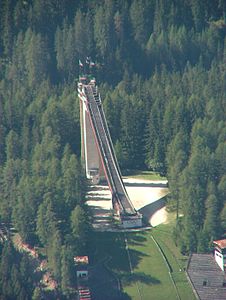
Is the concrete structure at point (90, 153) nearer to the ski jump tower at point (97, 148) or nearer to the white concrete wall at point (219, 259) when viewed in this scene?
the ski jump tower at point (97, 148)

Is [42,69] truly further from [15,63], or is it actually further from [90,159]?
[90,159]

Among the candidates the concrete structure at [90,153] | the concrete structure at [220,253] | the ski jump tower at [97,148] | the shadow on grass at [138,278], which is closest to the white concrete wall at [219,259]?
the concrete structure at [220,253]

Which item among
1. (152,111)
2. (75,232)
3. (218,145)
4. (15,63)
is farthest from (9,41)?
(75,232)

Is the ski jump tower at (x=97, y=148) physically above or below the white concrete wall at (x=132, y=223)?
above

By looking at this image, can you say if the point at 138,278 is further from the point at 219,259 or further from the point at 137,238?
the point at 219,259

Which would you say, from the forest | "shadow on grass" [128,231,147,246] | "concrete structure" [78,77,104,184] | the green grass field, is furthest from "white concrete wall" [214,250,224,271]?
"concrete structure" [78,77,104,184]

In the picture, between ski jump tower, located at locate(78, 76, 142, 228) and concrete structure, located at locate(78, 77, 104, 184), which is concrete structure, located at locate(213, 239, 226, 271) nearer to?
ski jump tower, located at locate(78, 76, 142, 228)

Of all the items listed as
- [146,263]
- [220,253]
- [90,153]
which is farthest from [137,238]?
[90,153]
